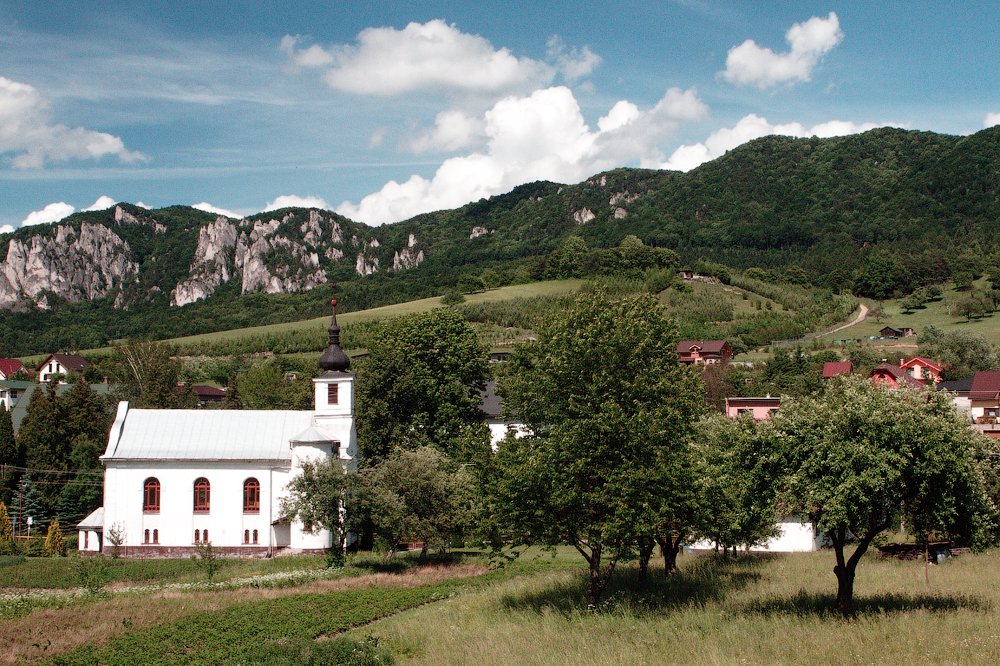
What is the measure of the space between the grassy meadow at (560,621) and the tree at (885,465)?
2.02m

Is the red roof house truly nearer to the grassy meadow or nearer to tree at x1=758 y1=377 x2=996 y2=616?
the grassy meadow

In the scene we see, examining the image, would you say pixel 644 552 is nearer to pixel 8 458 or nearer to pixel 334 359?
pixel 334 359

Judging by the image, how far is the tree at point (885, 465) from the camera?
56.8 feet

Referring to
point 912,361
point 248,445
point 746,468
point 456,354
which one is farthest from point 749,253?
point 746,468

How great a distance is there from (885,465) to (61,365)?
11069 cm

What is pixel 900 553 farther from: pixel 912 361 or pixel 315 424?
pixel 912 361

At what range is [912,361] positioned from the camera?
76.2 m

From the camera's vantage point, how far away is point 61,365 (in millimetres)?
107312

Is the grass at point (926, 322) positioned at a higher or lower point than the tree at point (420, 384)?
higher

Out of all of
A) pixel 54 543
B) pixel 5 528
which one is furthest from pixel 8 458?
pixel 54 543

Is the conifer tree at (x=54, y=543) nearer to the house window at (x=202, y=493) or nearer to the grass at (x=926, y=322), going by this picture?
the house window at (x=202, y=493)

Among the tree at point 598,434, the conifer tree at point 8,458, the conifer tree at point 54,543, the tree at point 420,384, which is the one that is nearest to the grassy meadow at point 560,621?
the tree at point 598,434

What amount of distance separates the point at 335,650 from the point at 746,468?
10229 mm

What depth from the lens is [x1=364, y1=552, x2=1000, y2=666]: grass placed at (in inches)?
632
